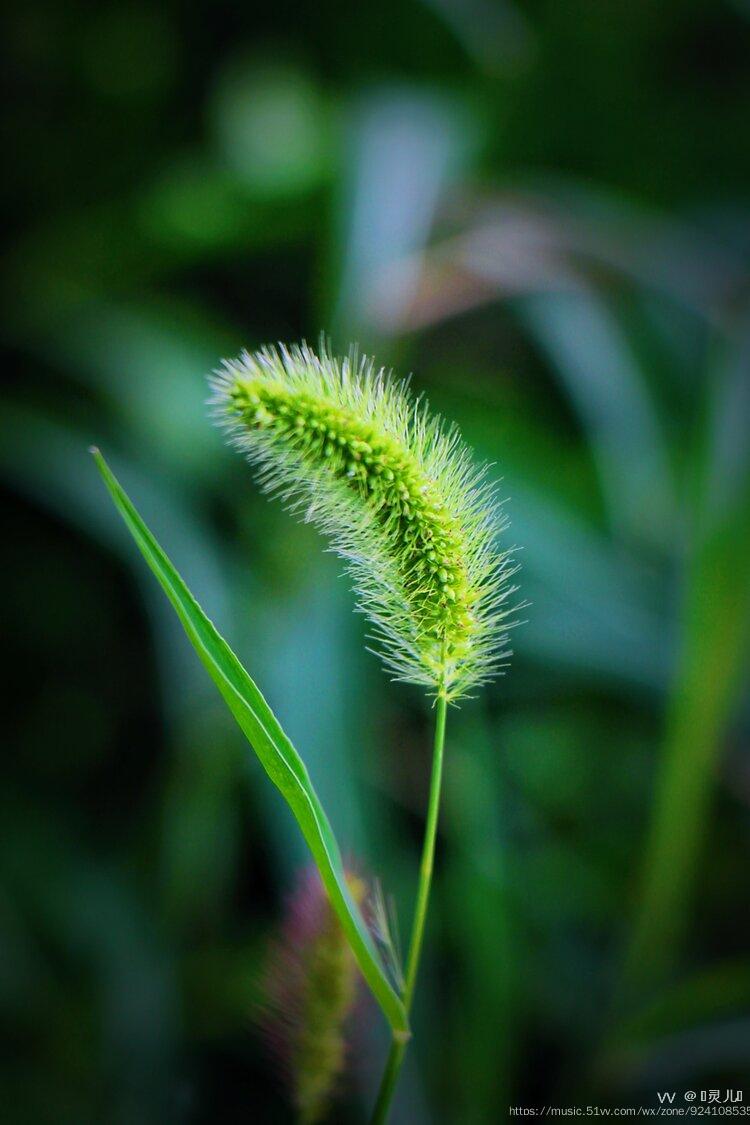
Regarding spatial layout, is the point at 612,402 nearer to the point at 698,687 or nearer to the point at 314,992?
the point at 698,687

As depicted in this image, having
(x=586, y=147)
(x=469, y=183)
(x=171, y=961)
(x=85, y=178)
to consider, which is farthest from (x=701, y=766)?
(x=85, y=178)

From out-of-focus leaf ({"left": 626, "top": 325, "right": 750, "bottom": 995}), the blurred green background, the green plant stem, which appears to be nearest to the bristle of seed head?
the green plant stem

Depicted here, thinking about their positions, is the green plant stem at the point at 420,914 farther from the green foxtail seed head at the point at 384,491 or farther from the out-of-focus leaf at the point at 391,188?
the out-of-focus leaf at the point at 391,188

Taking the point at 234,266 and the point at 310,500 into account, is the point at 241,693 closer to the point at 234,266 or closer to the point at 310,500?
the point at 310,500

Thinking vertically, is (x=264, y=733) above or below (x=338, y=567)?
below

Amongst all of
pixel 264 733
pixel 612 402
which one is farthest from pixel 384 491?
pixel 612 402
